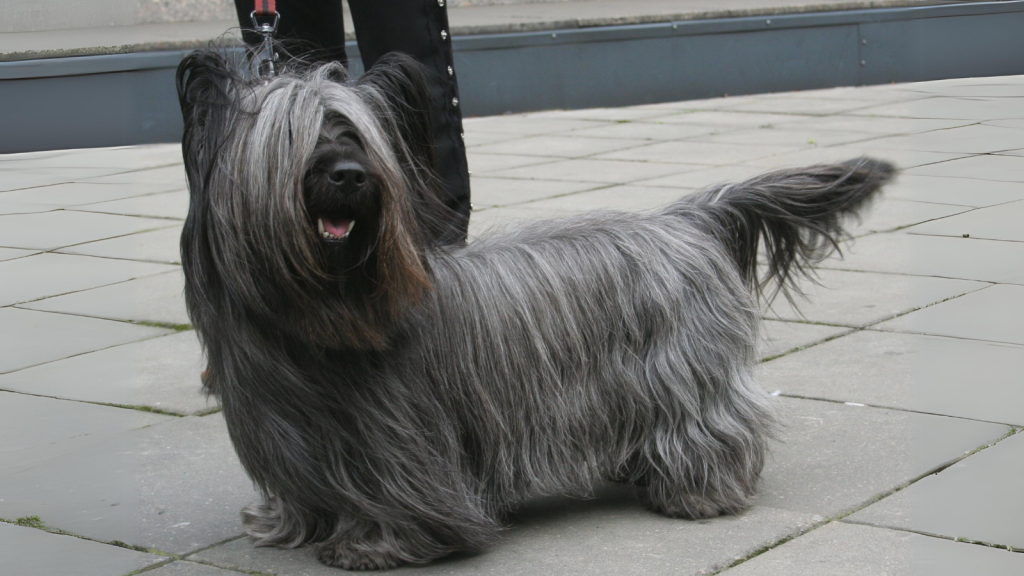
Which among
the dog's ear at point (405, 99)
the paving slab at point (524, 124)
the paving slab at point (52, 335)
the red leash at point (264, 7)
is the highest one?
the red leash at point (264, 7)

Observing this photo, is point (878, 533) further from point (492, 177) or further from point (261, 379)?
point (492, 177)

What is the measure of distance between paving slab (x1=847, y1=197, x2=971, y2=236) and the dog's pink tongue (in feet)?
14.9

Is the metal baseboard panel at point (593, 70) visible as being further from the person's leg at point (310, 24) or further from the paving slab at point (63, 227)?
the person's leg at point (310, 24)

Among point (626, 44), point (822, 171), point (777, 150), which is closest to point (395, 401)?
point (822, 171)

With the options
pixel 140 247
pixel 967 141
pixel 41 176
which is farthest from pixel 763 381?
pixel 41 176

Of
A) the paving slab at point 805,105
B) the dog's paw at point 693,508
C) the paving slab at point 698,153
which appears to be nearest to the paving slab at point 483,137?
the paving slab at point 698,153

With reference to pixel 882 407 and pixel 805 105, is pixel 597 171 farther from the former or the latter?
pixel 882 407

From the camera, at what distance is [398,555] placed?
3049mm

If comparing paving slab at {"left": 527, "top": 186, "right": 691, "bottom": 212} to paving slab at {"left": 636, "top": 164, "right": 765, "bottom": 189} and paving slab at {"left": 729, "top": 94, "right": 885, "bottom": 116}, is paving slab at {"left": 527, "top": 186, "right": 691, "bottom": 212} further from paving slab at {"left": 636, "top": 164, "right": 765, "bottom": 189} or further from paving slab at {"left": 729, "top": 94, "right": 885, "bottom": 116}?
paving slab at {"left": 729, "top": 94, "right": 885, "bottom": 116}

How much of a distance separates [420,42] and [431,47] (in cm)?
5

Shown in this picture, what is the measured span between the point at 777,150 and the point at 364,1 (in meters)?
5.91

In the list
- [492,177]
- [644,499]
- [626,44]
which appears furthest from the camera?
[626,44]

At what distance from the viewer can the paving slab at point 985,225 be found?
652cm

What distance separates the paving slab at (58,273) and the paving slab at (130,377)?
1.22 meters
